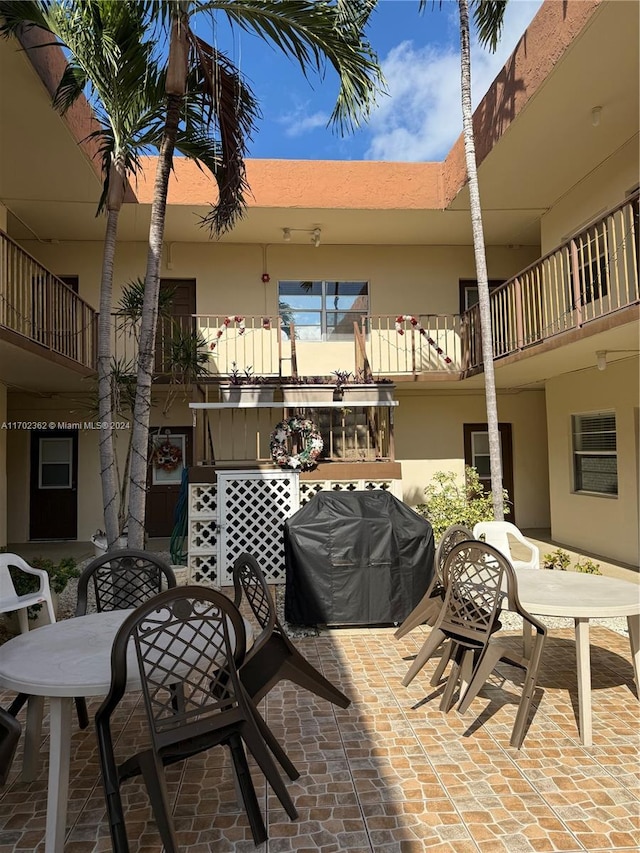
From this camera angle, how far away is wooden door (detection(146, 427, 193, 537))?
35.6ft

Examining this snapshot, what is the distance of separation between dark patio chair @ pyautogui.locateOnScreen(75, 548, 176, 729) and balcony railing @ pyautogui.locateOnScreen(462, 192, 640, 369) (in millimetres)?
5487

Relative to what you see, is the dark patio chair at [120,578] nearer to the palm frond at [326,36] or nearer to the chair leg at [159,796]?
the chair leg at [159,796]

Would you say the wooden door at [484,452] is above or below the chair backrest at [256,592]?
above

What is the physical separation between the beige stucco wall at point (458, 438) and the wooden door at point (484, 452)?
0.11 m

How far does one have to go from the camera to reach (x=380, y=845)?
93.9 inches

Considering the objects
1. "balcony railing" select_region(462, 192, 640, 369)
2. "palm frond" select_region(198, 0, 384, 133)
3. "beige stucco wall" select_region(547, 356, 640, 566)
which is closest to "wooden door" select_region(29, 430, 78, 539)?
"balcony railing" select_region(462, 192, 640, 369)

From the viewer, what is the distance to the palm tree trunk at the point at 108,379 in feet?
18.3

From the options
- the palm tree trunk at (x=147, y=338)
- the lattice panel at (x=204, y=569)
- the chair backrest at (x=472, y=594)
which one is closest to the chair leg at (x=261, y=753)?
the chair backrest at (x=472, y=594)

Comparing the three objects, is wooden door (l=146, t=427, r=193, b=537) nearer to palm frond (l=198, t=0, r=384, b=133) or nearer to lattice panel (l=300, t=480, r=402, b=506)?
lattice panel (l=300, t=480, r=402, b=506)

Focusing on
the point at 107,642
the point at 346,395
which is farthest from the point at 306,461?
the point at 107,642

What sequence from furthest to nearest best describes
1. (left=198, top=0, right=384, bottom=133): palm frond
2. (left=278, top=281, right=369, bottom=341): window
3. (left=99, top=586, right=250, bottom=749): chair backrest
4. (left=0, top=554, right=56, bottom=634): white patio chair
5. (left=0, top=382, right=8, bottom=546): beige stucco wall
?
(left=278, top=281, right=369, bottom=341): window, (left=0, top=382, right=8, bottom=546): beige stucco wall, (left=198, top=0, right=384, bottom=133): palm frond, (left=0, top=554, right=56, bottom=634): white patio chair, (left=99, top=586, right=250, bottom=749): chair backrest

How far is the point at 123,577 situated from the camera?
150 inches

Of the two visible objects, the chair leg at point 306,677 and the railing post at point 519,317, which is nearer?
the chair leg at point 306,677

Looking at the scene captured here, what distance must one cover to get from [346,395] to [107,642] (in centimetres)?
603
